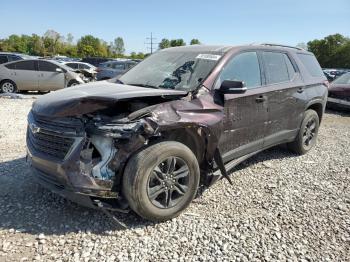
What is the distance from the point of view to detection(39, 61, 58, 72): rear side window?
14.0 metres

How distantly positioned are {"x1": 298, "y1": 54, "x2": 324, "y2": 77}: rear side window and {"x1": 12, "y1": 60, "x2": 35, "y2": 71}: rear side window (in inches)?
432

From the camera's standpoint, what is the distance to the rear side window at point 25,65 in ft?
44.8

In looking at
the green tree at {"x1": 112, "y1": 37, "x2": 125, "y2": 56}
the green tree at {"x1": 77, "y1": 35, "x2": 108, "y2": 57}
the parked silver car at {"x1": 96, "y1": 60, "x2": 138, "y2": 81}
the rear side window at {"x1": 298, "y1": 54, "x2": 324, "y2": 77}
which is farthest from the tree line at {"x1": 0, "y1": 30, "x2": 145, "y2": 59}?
the rear side window at {"x1": 298, "y1": 54, "x2": 324, "y2": 77}

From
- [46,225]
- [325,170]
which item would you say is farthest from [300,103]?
[46,225]

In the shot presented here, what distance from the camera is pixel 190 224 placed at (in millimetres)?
3652

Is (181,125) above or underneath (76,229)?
above

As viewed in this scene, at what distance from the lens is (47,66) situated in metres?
14.2

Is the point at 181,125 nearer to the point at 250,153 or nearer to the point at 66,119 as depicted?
the point at 66,119

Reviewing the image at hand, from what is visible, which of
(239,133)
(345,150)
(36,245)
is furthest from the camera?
(345,150)

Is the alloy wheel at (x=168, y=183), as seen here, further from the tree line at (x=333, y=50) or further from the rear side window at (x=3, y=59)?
the tree line at (x=333, y=50)

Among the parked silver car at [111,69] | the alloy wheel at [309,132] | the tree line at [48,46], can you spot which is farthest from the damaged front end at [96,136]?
the tree line at [48,46]

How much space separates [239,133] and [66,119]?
6.95 feet

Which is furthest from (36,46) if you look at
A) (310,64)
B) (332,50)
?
(310,64)

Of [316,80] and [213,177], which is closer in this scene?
[213,177]
